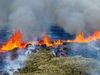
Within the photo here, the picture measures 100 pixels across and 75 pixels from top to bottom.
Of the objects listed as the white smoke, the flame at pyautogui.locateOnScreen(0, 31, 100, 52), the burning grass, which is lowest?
the burning grass

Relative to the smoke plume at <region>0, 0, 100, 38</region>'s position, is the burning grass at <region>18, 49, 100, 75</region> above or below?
below

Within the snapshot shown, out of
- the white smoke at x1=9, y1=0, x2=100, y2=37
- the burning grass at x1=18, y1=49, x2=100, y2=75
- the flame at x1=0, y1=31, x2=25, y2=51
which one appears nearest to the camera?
the burning grass at x1=18, y1=49, x2=100, y2=75

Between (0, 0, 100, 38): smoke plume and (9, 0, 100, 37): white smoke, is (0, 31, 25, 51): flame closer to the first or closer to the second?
(0, 0, 100, 38): smoke plume

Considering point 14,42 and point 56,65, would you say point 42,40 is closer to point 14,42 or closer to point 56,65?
point 14,42

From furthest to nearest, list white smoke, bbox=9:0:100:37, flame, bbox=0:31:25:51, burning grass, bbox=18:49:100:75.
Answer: white smoke, bbox=9:0:100:37 → flame, bbox=0:31:25:51 → burning grass, bbox=18:49:100:75

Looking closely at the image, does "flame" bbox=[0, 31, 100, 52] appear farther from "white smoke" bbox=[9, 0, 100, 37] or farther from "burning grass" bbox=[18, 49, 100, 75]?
"burning grass" bbox=[18, 49, 100, 75]

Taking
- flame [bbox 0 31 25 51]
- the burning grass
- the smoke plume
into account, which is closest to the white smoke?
the smoke plume

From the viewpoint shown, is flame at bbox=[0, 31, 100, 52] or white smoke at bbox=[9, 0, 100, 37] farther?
white smoke at bbox=[9, 0, 100, 37]

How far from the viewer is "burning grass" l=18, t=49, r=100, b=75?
1869 centimetres

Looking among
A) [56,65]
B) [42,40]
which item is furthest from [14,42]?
[56,65]

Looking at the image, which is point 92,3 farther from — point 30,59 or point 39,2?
point 30,59

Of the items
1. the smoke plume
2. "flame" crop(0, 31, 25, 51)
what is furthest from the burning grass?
the smoke plume

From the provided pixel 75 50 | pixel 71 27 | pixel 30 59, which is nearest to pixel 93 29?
pixel 71 27

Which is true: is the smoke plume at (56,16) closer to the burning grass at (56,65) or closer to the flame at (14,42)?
the flame at (14,42)
